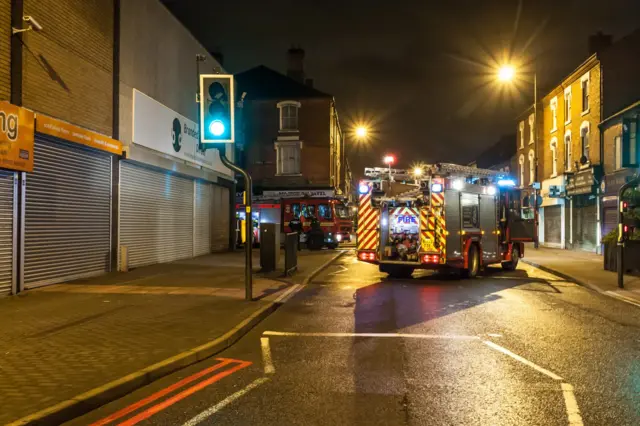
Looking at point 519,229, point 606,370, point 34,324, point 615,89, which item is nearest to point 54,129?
point 34,324

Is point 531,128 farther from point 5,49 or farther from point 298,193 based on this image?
point 5,49

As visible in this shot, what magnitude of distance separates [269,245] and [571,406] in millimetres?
12023

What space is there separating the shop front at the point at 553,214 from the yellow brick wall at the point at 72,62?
2493cm

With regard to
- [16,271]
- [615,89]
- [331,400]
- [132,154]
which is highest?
[615,89]

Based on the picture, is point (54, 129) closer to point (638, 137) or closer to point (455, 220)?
point (455, 220)

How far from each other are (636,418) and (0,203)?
11.2 meters

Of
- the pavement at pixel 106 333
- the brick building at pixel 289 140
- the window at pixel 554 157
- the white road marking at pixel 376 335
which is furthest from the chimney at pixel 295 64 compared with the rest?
the white road marking at pixel 376 335

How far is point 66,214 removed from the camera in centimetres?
1340

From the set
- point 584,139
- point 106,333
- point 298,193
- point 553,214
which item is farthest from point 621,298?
point 298,193

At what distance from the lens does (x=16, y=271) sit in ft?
37.8

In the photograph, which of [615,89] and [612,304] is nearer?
[612,304]

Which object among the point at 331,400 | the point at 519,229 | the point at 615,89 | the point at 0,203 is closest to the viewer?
the point at 331,400

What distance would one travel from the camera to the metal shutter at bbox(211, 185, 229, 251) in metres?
25.4

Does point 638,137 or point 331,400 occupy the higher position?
point 638,137
